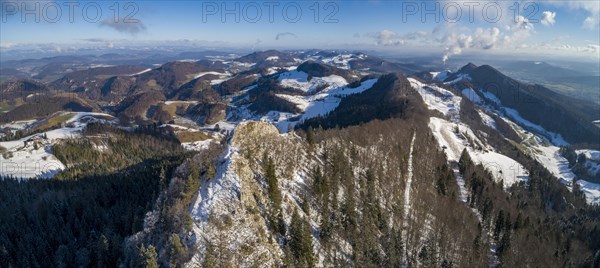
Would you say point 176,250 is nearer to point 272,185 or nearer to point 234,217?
point 234,217

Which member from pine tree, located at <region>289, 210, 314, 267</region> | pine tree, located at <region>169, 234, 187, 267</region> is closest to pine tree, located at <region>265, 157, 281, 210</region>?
pine tree, located at <region>289, 210, 314, 267</region>

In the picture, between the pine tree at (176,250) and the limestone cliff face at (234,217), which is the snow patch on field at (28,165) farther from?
the pine tree at (176,250)

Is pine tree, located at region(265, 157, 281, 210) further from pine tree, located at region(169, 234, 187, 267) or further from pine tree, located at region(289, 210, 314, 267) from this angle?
pine tree, located at region(169, 234, 187, 267)

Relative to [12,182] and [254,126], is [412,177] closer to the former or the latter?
[254,126]

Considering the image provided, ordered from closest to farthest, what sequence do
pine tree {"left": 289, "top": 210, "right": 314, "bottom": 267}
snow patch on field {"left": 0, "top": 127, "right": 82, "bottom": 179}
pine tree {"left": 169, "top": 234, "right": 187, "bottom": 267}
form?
1. pine tree {"left": 169, "top": 234, "right": 187, "bottom": 267}
2. pine tree {"left": 289, "top": 210, "right": 314, "bottom": 267}
3. snow patch on field {"left": 0, "top": 127, "right": 82, "bottom": 179}

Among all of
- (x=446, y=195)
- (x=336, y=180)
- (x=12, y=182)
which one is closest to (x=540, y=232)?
(x=446, y=195)

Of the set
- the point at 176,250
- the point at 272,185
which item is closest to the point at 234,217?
the point at 176,250

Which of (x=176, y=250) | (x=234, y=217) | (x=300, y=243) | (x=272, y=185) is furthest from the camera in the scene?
(x=272, y=185)

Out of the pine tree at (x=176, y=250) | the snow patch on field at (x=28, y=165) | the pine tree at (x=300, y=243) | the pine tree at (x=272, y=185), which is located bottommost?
the snow patch on field at (x=28, y=165)

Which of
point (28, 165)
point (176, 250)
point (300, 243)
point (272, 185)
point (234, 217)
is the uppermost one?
point (272, 185)

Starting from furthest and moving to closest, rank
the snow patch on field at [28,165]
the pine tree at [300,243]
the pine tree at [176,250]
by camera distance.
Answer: the snow patch on field at [28,165] < the pine tree at [300,243] < the pine tree at [176,250]

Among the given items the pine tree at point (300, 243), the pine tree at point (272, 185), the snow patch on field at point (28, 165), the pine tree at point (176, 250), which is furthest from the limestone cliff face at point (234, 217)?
the snow patch on field at point (28, 165)
